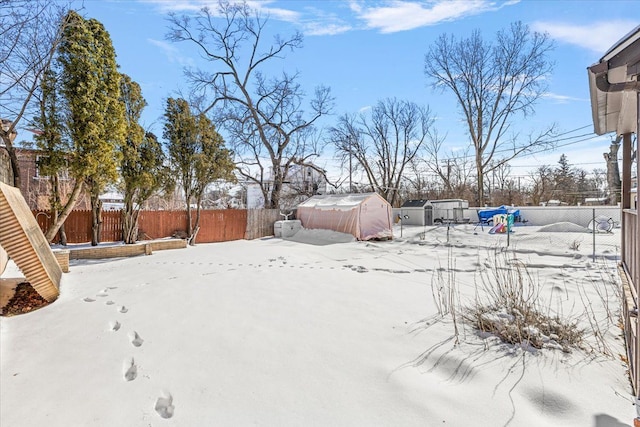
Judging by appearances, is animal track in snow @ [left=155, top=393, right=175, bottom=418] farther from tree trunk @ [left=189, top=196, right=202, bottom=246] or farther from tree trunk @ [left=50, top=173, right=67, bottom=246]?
tree trunk @ [left=189, top=196, right=202, bottom=246]

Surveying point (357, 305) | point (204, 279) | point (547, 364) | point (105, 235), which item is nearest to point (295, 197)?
point (105, 235)

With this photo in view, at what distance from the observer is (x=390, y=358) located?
282 centimetres

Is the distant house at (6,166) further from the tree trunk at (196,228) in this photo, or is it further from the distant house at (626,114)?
the distant house at (626,114)

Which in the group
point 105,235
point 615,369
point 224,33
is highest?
point 224,33

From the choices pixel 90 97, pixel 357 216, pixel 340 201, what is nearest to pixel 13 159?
pixel 90 97

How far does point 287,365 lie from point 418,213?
2064cm

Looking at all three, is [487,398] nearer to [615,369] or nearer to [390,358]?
[390,358]

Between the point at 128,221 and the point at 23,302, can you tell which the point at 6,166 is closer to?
the point at 128,221

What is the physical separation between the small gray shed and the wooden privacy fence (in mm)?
9908

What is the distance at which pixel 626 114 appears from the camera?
369 centimetres

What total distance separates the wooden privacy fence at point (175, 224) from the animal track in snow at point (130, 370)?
10242 millimetres

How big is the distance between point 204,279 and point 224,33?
19.4 metres

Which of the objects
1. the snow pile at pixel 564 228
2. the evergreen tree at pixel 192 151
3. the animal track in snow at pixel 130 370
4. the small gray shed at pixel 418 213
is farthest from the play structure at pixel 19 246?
the small gray shed at pixel 418 213

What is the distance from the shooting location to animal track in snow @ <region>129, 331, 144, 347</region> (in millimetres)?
3117
